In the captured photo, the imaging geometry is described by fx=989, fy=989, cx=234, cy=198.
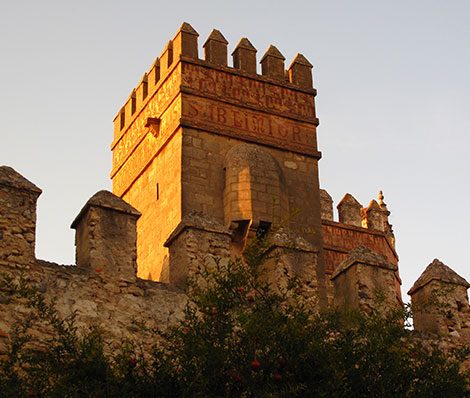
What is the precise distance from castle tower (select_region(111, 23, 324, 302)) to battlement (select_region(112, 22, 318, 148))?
0.02 metres

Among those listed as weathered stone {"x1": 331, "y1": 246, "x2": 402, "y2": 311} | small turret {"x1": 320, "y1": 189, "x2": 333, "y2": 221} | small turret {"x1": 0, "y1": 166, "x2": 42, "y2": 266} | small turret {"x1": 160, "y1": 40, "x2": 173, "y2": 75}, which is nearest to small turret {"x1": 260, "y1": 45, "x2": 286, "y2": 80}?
small turret {"x1": 160, "y1": 40, "x2": 173, "y2": 75}

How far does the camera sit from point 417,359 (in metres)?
9.70

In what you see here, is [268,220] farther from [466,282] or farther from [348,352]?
[348,352]

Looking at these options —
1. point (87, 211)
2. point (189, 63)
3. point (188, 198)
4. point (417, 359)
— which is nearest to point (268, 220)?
point (188, 198)

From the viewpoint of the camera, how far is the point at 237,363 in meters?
8.93

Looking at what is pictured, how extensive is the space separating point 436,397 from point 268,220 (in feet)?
21.7

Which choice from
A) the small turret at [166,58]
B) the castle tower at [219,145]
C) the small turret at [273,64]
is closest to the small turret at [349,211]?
the castle tower at [219,145]

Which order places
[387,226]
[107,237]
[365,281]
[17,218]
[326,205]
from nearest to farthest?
[17,218] < [107,237] < [365,281] < [326,205] < [387,226]

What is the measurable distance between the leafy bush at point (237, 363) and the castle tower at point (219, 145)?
19.0 ft

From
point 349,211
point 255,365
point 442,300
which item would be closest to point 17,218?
point 255,365

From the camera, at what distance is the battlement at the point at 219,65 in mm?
16828

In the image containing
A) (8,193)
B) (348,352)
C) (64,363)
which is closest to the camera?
A: (64,363)

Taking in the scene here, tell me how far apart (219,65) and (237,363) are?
8.80 metres

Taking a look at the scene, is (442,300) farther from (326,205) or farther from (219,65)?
(326,205)
